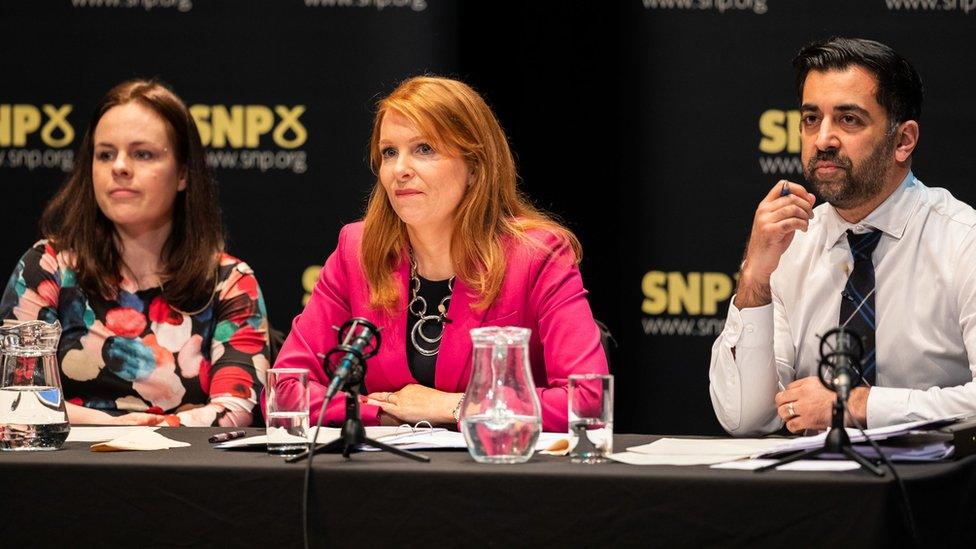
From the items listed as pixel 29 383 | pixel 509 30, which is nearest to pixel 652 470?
pixel 29 383

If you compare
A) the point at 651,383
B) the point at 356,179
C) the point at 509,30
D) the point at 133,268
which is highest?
the point at 509,30

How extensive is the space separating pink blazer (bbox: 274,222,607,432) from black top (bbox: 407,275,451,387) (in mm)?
17

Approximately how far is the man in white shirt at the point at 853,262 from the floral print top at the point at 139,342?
129 cm

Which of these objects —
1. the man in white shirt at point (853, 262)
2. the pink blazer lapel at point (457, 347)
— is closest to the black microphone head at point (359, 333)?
the pink blazer lapel at point (457, 347)

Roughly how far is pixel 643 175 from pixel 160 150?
5.56ft

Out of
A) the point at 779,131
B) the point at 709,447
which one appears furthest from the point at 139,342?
the point at 779,131

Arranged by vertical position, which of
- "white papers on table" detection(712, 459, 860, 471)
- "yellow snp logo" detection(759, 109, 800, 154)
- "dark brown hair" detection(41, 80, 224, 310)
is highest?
"yellow snp logo" detection(759, 109, 800, 154)

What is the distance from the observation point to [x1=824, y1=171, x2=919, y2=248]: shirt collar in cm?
290

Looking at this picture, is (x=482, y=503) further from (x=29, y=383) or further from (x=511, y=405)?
(x=29, y=383)

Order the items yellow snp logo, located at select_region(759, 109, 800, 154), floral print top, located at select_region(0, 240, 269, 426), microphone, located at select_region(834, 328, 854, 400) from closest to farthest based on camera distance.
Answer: microphone, located at select_region(834, 328, 854, 400), floral print top, located at select_region(0, 240, 269, 426), yellow snp logo, located at select_region(759, 109, 800, 154)

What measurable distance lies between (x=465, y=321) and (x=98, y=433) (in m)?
0.90

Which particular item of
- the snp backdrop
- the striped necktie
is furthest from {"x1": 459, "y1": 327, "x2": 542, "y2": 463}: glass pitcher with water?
the snp backdrop

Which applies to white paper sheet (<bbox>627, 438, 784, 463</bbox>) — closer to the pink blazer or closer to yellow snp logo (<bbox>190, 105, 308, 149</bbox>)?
the pink blazer

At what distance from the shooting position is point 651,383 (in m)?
4.10
